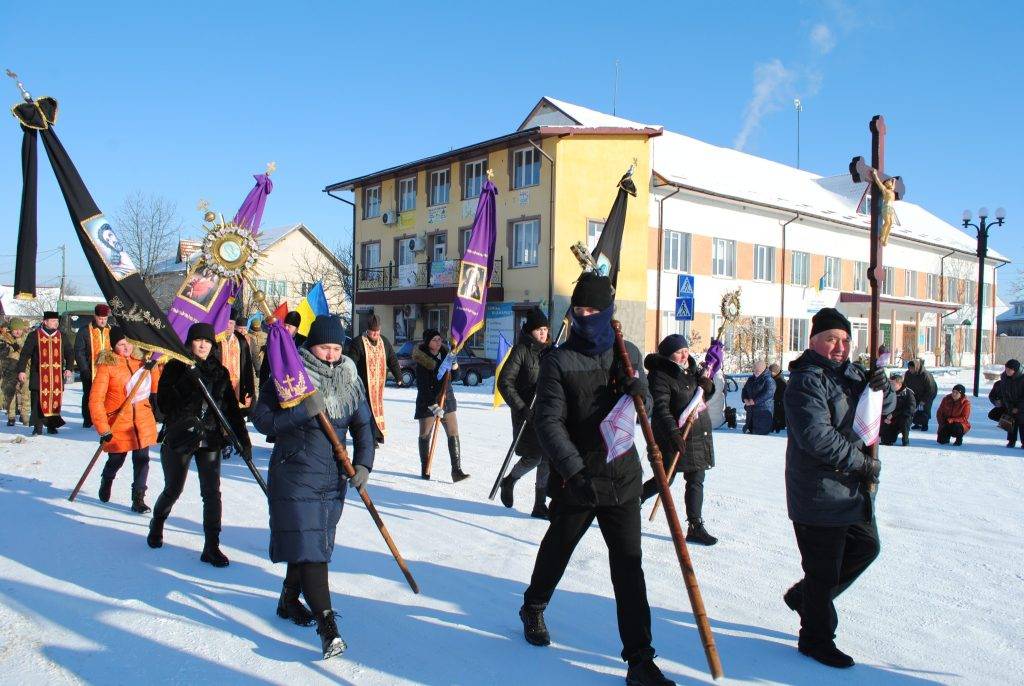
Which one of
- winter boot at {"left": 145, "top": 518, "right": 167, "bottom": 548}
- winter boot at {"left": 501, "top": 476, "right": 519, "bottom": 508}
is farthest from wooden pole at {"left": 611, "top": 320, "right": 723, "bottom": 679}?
winter boot at {"left": 145, "top": 518, "right": 167, "bottom": 548}

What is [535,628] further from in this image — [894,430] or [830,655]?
[894,430]

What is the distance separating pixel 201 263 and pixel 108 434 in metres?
2.64

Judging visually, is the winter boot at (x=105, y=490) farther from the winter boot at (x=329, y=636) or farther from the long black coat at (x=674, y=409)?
the long black coat at (x=674, y=409)

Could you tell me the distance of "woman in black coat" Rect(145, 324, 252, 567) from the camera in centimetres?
528

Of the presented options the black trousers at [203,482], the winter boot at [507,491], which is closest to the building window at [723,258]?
the winter boot at [507,491]

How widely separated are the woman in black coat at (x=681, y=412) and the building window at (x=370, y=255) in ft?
102

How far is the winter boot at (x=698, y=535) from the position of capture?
589 centimetres

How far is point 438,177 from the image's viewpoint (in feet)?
107

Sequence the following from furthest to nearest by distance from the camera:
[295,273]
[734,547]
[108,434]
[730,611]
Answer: [295,273] → [108,434] → [734,547] → [730,611]

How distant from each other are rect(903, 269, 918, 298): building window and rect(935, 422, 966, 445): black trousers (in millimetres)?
29113

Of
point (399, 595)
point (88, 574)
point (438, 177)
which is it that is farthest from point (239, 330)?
point (438, 177)

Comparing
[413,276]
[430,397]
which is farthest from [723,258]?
[430,397]

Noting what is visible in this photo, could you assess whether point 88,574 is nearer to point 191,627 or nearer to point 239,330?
point 191,627

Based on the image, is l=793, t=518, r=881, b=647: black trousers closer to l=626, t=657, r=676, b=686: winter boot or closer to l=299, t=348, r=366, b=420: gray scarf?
l=626, t=657, r=676, b=686: winter boot
